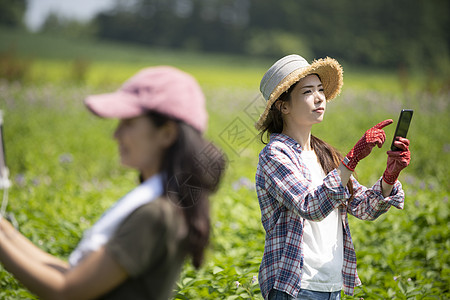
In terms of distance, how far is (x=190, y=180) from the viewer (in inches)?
44.4

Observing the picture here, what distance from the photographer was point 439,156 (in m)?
6.53

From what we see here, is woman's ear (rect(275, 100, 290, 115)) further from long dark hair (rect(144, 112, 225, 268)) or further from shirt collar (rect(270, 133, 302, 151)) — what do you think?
long dark hair (rect(144, 112, 225, 268))

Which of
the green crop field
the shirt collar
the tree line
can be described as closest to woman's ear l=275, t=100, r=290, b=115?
the shirt collar

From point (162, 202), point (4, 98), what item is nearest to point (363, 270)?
point (162, 202)

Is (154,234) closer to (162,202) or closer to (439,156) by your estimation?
(162,202)

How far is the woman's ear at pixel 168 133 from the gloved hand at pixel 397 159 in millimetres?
829

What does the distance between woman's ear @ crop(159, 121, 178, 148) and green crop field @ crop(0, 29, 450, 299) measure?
3.48 feet

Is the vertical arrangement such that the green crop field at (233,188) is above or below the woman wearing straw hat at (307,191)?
below

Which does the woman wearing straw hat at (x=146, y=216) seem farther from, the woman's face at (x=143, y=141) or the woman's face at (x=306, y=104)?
the woman's face at (x=306, y=104)

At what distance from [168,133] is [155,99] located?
3.8 inches

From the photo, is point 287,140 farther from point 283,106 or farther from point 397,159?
point 397,159

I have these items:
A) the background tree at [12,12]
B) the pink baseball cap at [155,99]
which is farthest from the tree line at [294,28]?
the pink baseball cap at [155,99]

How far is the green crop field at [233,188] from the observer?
2.51 meters

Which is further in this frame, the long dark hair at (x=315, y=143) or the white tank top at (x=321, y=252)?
the long dark hair at (x=315, y=143)
